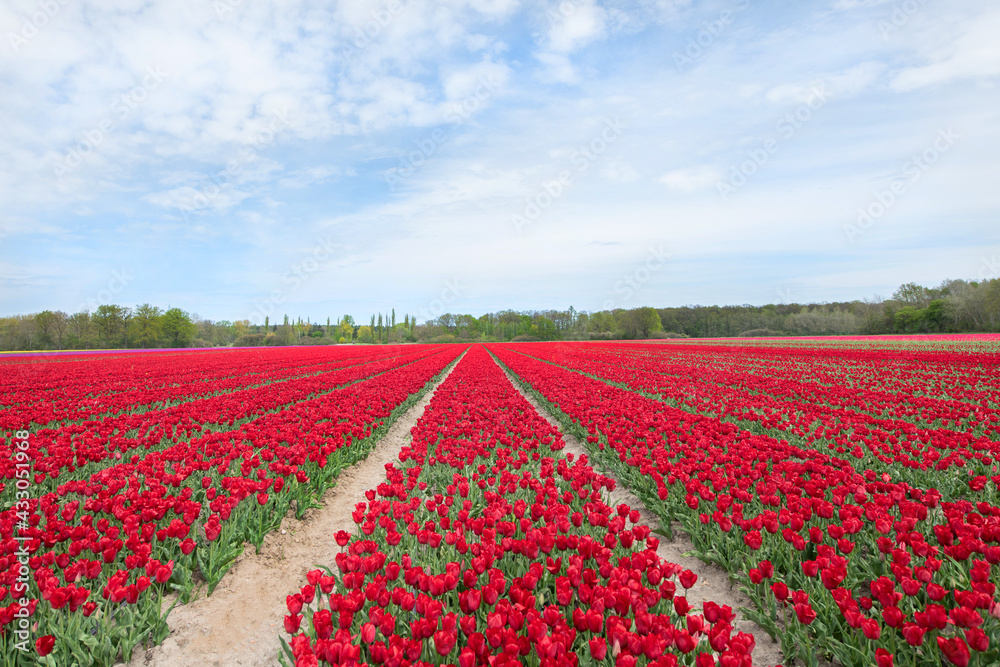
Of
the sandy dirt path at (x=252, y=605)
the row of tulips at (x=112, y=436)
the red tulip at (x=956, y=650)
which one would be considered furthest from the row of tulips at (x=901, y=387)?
the row of tulips at (x=112, y=436)

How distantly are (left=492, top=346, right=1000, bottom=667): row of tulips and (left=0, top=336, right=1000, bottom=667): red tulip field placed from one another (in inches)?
0.9

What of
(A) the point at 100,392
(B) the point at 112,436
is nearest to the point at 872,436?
(B) the point at 112,436

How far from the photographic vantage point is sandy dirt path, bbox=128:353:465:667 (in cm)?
294

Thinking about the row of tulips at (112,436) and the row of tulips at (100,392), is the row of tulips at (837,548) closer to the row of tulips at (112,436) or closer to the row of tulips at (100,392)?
the row of tulips at (112,436)

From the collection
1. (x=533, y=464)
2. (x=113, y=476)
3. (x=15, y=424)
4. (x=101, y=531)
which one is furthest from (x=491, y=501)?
(x=15, y=424)

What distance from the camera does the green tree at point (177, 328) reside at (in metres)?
80.7

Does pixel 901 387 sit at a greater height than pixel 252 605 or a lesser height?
greater

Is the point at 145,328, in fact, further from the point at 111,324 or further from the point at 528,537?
the point at 528,537

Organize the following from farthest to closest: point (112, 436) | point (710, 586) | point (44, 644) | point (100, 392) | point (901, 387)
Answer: point (100, 392) < point (901, 387) < point (112, 436) < point (710, 586) < point (44, 644)

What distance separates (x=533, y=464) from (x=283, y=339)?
113648 millimetres

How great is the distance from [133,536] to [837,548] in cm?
518

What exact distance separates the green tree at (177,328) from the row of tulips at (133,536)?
92306 mm

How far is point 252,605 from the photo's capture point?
352cm

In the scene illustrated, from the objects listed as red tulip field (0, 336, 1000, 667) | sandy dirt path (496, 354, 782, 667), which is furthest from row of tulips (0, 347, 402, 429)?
sandy dirt path (496, 354, 782, 667)
